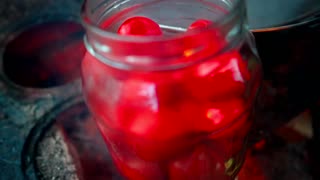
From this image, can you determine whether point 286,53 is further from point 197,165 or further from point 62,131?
point 62,131

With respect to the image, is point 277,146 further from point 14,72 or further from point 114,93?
point 14,72

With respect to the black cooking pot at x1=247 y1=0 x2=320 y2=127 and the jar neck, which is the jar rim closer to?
the jar neck

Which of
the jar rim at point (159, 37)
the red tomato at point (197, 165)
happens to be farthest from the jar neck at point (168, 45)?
the red tomato at point (197, 165)

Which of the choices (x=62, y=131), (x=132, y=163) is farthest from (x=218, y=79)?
(x=62, y=131)

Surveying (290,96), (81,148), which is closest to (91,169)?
(81,148)

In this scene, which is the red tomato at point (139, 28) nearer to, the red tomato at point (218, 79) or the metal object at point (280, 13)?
the red tomato at point (218, 79)

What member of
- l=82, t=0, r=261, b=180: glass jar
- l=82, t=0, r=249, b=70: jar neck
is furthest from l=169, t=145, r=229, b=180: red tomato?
l=82, t=0, r=249, b=70: jar neck

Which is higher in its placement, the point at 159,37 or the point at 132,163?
the point at 159,37
